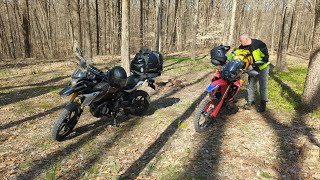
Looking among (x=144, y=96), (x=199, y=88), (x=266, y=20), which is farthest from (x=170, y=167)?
(x=266, y=20)

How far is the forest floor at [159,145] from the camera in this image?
13.8 ft

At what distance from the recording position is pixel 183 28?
34.4m

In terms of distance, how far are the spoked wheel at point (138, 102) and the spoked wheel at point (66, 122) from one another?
60.4 inches

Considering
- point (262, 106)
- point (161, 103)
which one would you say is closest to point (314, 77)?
point (262, 106)

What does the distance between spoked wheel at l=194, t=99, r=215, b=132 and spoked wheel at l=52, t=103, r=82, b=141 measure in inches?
102

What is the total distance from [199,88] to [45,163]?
6849 millimetres

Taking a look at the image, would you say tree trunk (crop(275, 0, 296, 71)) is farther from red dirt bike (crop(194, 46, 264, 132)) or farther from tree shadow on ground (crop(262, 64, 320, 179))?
red dirt bike (crop(194, 46, 264, 132))

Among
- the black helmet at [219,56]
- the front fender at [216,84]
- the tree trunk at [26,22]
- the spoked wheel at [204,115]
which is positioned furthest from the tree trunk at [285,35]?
the tree trunk at [26,22]

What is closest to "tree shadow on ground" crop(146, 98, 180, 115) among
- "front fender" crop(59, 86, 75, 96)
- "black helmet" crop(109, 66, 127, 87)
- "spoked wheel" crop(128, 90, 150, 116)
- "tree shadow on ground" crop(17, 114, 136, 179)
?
"spoked wheel" crop(128, 90, 150, 116)

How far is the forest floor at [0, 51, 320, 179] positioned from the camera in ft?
13.8

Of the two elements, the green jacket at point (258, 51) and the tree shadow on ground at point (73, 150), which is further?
the green jacket at point (258, 51)

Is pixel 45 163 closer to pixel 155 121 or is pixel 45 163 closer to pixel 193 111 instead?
pixel 155 121

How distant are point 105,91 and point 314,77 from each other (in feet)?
17.2

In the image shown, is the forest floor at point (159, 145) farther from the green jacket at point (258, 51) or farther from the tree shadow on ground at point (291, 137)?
the green jacket at point (258, 51)
